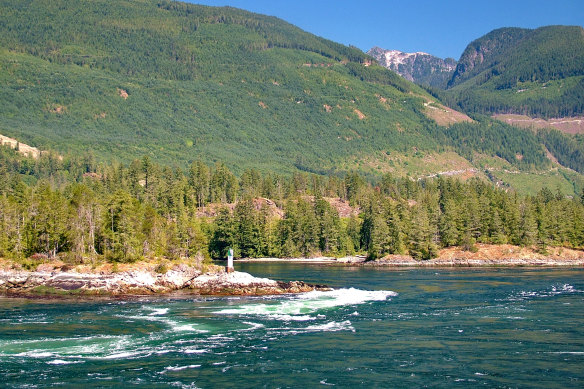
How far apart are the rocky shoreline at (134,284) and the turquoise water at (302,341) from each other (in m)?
6.33

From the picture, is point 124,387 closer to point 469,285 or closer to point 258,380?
point 258,380

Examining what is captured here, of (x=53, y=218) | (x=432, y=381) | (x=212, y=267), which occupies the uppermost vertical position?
(x=53, y=218)

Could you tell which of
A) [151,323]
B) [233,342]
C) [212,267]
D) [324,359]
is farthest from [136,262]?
[324,359]

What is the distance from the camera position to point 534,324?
61344mm

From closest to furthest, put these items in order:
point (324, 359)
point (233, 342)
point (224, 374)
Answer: point (224, 374), point (324, 359), point (233, 342)

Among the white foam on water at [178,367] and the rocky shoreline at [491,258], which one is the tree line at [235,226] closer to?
the rocky shoreline at [491,258]

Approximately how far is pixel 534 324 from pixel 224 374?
34.7 metres

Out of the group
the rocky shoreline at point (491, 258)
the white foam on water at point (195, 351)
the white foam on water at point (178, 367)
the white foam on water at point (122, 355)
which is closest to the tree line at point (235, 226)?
the rocky shoreline at point (491, 258)

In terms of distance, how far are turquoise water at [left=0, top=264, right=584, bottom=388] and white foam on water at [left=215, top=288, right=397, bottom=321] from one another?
243 mm

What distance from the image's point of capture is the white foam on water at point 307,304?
6925 cm

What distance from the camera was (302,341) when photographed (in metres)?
54.8

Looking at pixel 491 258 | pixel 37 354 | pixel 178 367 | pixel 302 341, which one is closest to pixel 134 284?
pixel 37 354

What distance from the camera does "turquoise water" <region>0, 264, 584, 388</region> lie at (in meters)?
43.3

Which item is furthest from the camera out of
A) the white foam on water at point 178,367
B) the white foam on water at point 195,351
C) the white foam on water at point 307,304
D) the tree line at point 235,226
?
the tree line at point 235,226
